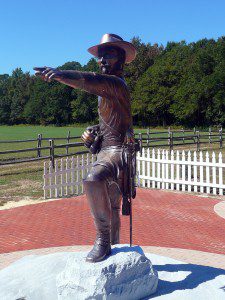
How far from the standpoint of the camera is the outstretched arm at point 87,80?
3.72 metres

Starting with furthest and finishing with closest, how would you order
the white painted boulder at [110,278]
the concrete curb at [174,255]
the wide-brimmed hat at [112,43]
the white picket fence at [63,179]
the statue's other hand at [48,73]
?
the white picket fence at [63,179], the concrete curb at [174,255], the wide-brimmed hat at [112,43], the white painted boulder at [110,278], the statue's other hand at [48,73]

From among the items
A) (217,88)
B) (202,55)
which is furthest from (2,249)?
(202,55)

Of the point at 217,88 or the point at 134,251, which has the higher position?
the point at 217,88

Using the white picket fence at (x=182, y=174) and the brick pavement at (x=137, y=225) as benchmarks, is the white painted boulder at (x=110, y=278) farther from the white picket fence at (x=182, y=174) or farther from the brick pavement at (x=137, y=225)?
the white picket fence at (x=182, y=174)

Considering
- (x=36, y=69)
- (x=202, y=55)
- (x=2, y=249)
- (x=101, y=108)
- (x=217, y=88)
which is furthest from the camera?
(x=202, y=55)

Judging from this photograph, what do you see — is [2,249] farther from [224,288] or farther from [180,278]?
[224,288]

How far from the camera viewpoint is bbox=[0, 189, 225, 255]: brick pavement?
7320mm

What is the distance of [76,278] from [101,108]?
1.75m

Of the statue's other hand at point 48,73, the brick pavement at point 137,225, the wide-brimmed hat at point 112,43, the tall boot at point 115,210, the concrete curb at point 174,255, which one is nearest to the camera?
the statue's other hand at point 48,73

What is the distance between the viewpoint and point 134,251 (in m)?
4.52

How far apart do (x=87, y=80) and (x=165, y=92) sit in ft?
190

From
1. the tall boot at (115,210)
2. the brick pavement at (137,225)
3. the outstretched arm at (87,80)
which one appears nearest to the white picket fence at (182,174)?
the brick pavement at (137,225)

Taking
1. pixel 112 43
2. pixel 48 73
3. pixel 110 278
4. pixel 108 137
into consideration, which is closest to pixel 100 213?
pixel 110 278

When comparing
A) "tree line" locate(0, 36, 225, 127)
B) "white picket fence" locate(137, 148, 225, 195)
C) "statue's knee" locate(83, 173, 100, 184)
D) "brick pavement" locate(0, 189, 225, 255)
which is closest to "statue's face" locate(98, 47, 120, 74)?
"statue's knee" locate(83, 173, 100, 184)
